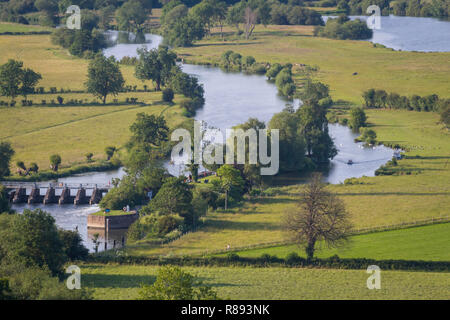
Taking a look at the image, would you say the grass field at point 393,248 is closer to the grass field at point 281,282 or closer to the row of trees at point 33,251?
the grass field at point 281,282

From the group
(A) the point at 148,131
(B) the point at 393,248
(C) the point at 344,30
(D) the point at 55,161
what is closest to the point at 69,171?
(D) the point at 55,161

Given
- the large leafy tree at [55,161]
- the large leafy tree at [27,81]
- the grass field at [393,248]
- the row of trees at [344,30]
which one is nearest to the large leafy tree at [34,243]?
the grass field at [393,248]

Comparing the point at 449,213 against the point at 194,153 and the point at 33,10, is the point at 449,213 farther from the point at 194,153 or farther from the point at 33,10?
the point at 33,10

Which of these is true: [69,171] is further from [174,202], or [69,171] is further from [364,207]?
[364,207]

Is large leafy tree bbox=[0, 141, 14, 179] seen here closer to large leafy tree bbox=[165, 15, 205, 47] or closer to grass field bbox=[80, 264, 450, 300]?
grass field bbox=[80, 264, 450, 300]

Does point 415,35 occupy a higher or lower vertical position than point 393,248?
higher

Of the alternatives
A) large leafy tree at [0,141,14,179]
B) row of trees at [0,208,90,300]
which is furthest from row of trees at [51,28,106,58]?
row of trees at [0,208,90,300]
